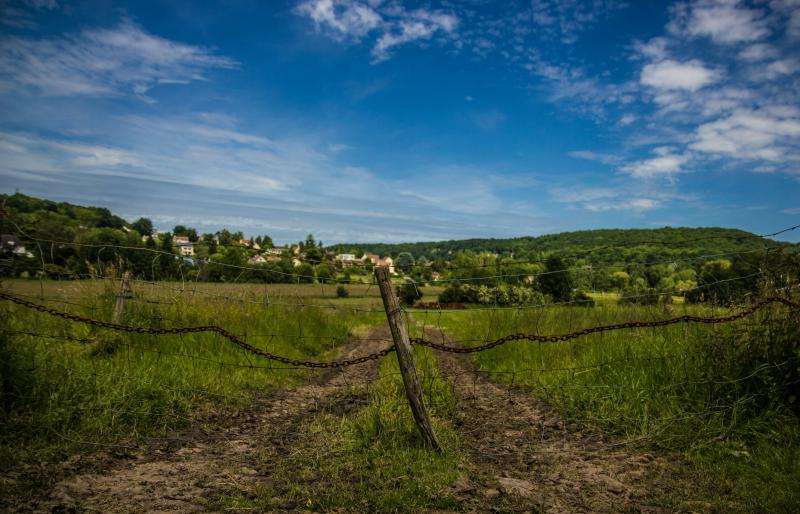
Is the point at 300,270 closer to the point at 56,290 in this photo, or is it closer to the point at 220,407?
the point at 220,407

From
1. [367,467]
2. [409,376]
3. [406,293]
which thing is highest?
[406,293]

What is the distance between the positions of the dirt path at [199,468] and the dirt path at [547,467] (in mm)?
1852

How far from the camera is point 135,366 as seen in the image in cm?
634

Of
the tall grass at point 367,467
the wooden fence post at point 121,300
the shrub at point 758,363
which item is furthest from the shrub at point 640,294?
the wooden fence post at point 121,300

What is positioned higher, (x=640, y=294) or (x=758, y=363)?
(x=640, y=294)

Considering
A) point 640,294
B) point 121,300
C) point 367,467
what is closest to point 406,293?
point 640,294

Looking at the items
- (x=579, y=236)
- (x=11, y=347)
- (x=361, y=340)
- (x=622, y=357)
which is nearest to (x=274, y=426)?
(x=11, y=347)

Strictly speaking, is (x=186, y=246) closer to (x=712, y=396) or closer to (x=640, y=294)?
(x=640, y=294)

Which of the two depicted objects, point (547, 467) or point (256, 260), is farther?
point (256, 260)

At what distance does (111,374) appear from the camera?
579 cm

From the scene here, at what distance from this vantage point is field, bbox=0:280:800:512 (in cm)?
386

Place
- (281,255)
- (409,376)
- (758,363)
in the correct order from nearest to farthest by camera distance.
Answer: (409,376)
(758,363)
(281,255)

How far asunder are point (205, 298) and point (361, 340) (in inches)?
237

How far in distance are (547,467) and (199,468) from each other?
3360 millimetres
